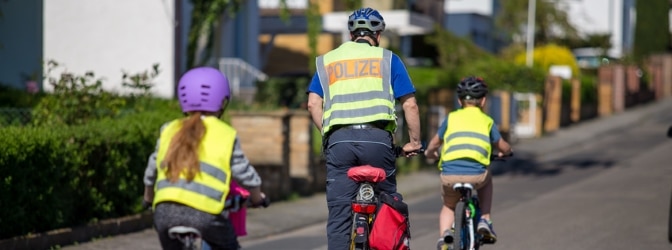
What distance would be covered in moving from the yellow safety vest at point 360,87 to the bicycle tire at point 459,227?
154cm

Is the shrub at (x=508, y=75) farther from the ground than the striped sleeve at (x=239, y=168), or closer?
closer

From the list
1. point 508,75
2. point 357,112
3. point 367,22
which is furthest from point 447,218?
point 508,75

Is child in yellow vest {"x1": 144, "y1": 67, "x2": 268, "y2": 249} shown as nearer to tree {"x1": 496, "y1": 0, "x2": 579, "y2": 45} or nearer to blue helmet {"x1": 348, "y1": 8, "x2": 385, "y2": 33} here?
blue helmet {"x1": 348, "y1": 8, "x2": 385, "y2": 33}

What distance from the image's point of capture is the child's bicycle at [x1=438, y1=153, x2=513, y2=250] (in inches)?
341

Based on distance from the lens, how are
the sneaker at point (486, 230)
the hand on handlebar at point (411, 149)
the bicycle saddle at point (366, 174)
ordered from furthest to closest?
the sneaker at point (486, 230) < the hand on handlebar at point (411, 149) < the bicycle saddle at point (366, 174)

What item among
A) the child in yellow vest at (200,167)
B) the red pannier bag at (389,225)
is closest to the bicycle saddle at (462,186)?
the red pannier bag at (389,225)

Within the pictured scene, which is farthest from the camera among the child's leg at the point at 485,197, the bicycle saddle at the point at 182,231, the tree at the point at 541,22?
the tree at the point at 541,22

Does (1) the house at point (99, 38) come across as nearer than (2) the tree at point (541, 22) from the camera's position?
Yes

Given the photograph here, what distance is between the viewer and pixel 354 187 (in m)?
7.22

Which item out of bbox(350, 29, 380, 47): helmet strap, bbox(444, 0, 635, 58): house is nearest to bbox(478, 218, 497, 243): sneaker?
bbox(350, 29, 380, 47): helmet strap

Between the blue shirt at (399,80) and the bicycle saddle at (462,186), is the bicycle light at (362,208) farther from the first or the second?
the bicycle saddle at (462,186)

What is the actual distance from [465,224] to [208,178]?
345 cm

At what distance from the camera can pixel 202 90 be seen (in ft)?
19.3

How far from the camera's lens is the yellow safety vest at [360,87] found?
23.9 feet
